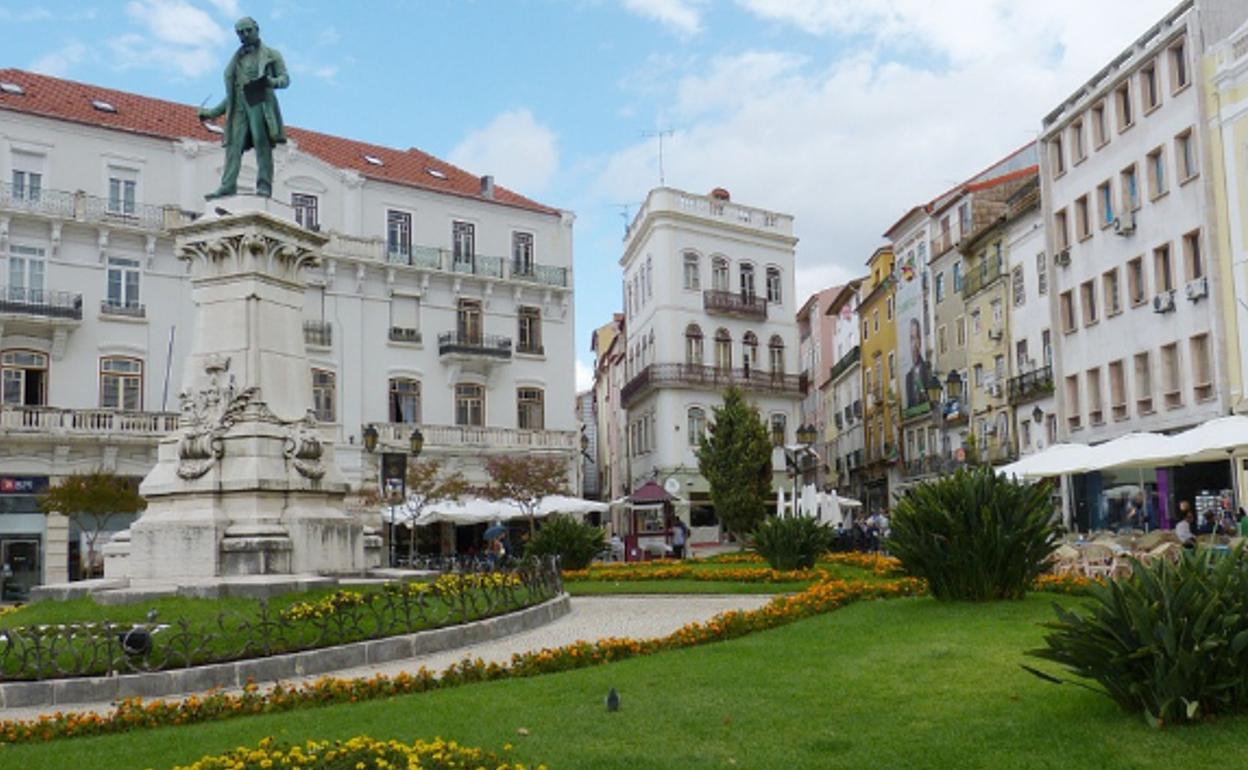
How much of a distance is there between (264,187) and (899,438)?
44.4 meters

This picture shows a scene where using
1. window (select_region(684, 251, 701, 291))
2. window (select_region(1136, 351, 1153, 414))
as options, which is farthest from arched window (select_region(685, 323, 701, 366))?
window (select_region(1136, 351, 1153, 414))

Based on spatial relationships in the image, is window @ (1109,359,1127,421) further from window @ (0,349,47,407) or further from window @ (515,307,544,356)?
window @ (0,349,47,407)

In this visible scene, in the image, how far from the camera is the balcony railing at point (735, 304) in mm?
55469

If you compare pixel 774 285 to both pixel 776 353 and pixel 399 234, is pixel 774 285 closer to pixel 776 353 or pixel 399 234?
pixel 776 353

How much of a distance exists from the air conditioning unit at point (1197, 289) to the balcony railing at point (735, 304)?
25.4 m

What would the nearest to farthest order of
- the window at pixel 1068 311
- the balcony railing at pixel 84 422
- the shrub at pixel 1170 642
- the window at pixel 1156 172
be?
the shrub at pixel 1170 642, the window at pixel 1156 172, the balcony railing at pixel 84 422, the window at pixel 1068 311

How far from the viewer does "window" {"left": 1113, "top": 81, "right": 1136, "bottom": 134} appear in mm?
36094

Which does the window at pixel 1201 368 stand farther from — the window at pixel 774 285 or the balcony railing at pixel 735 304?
the window at pixel 774 285

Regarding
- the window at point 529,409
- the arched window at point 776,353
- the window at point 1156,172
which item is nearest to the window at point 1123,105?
the window at point 1156,172

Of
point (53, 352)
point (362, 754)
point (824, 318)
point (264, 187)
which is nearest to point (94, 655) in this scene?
point (362, 754)

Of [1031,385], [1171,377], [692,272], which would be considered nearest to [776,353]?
[692,272]

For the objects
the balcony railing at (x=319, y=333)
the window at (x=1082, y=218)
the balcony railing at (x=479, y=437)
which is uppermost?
the window at (x=1082, y=218)

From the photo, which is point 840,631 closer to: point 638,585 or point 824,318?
point 638,585

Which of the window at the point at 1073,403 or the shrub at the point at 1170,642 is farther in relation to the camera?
the window at the point at 1073,403
